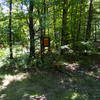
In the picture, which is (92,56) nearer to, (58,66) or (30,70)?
(58,66)

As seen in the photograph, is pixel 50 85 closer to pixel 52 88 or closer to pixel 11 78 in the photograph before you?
pixel 52 88

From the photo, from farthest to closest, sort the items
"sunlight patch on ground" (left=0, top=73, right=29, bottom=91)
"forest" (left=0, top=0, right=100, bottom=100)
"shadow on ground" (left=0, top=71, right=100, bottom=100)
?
"sunlight patch on ground" (left=0, top=73, right=29, bottom=91), "forest" (left=0, top=0, right=100, bottom=100), "shadow on ground" (left=0, top=71, right=100, bottom=100)

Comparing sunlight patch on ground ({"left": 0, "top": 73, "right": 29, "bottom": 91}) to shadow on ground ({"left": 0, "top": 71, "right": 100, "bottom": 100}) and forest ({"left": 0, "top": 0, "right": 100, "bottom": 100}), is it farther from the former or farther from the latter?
shadow on ground ({"left": 0, "top": 71, "right": 100, "bottom": 100})

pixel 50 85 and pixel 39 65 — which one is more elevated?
pixel 39 65

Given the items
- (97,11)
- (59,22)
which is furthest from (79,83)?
(97,11)

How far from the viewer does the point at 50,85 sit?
4367 mm

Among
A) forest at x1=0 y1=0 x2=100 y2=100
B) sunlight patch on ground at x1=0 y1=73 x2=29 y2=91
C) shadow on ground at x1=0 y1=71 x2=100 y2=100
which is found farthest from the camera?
sunlight patch on ground at x1=0 y1=73 x2=29 y2=91

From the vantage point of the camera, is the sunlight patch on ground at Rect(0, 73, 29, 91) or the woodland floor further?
the sunlight patch on ground at Rect(0, 73, 29, 91)

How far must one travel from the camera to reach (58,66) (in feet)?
20.1

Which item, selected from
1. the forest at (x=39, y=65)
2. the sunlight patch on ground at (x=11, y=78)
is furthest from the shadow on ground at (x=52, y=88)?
the sunlight patch on ground at (x=11, y=78)

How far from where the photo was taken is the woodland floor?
355 cm

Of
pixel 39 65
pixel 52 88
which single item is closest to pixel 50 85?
pixel 52 88

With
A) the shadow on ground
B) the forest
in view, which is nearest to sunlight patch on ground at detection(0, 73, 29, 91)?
the forest

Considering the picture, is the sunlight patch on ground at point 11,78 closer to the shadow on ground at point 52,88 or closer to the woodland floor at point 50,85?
the woodland floor at point 50,85
